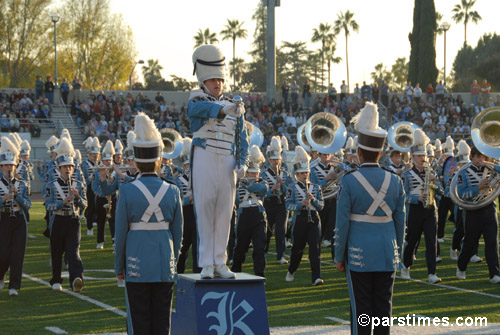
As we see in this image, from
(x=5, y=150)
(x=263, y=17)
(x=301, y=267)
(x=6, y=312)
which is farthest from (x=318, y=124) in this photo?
(x=263, y=17)

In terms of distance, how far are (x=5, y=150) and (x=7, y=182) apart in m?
0.45

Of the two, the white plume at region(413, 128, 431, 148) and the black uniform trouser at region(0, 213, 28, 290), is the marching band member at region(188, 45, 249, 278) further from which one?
the white plume at region(413, 128, 431, 148)

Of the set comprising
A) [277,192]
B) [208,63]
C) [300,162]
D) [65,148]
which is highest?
[208,63]

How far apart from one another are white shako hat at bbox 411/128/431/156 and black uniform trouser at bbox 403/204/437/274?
2.66ft

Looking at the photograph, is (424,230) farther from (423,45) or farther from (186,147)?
(423,45)

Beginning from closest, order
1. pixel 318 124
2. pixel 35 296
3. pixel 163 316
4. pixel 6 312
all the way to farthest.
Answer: pixel 163 316 → pixel 6 312 → pixel 35 296 → pixel 318 124

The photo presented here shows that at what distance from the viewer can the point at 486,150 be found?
13.1 meters

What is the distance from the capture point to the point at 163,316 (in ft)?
23.5

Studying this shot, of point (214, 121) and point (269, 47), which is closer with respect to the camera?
point (214, 121)

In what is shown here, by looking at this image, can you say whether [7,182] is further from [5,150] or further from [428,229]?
[428,229]

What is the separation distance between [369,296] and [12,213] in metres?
6.52

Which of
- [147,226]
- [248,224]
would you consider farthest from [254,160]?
[147,226]

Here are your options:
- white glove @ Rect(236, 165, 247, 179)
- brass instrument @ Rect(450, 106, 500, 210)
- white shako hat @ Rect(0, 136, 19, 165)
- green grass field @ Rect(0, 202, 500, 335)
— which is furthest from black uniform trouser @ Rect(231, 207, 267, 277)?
white glove @ Rect(236, 165, 247, 179)

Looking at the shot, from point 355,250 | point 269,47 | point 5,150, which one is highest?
point 269,47
